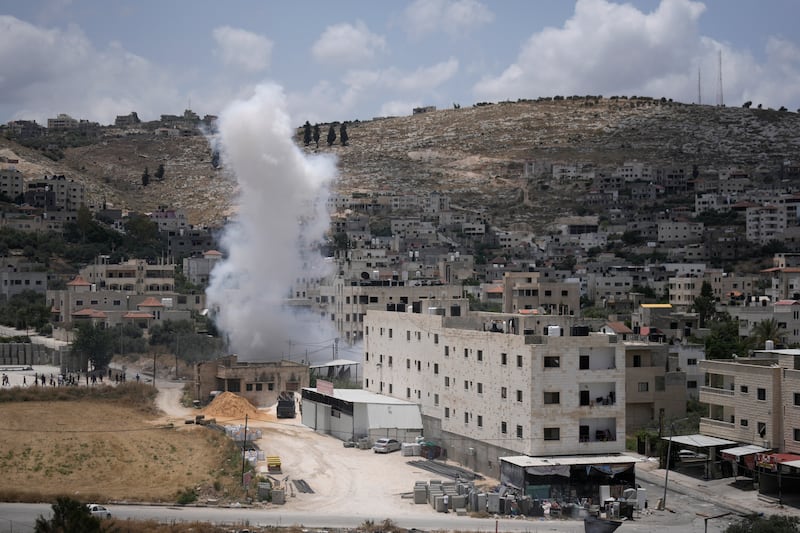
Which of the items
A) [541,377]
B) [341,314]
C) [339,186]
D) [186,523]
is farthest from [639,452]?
[339,186]

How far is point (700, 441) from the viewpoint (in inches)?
1939

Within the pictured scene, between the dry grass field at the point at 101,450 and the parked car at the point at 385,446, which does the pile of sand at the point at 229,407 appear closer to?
the dry grass field at the point at 101,450

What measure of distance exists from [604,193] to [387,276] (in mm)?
79117

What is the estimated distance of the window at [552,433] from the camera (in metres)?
46.3

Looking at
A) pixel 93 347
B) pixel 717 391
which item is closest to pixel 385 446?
pixel 717 391

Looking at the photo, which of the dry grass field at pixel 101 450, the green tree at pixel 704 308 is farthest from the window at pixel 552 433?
the green tree at pixel 704 308

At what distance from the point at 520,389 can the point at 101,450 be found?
18.6 metres

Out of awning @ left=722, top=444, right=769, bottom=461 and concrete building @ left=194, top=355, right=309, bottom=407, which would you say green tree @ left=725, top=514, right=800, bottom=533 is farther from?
concrete building @ left=194, top=355, right=309, bottom=407

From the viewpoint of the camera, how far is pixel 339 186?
19000 centimetres

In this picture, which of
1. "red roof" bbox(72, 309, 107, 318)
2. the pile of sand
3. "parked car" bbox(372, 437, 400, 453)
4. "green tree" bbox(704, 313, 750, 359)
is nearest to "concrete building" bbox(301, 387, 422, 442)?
"parked car" bbox(372, 437, 400, 453)

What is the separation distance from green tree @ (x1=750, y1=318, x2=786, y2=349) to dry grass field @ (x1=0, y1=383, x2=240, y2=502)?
30937mm

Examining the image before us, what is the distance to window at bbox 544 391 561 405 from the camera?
4641 cm

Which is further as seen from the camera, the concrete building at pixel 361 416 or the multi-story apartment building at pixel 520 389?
the concrete building at pixel 361 416

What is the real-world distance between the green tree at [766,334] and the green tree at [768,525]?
1167 inches
